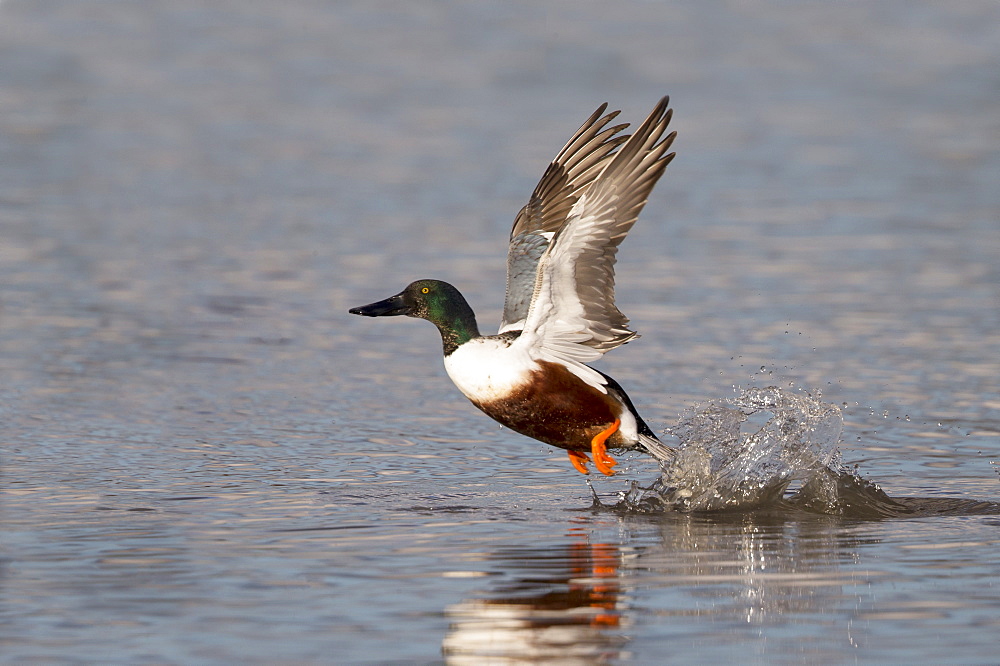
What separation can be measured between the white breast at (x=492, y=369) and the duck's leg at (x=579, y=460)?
1.71 ft

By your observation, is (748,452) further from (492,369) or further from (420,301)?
(420,301)

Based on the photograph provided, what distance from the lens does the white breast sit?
6.97 m

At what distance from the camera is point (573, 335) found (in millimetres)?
7070

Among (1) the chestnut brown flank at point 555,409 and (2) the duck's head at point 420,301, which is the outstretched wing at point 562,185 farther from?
(1) the chestnut brown flank at point 555,409

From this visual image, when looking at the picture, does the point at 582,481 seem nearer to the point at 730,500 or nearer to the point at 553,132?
the point at 730,500

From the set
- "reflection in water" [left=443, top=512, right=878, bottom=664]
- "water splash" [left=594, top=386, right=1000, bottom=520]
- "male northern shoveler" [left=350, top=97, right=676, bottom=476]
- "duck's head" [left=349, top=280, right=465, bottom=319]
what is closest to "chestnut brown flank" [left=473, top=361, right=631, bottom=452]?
"male northern shoveler" [left=350, top=97, right=676, bottom=476]

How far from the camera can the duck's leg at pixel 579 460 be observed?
23.8 feet

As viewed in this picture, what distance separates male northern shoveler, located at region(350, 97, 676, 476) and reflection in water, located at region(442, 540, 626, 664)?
1.23 metres

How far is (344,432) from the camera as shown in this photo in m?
8.20

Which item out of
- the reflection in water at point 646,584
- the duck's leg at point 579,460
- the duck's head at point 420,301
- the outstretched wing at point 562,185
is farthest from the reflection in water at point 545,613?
the outstretched wing at point 562,185

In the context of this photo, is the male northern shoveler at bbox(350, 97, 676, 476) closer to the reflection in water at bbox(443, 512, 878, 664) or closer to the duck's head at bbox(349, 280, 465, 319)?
the duck's head at bbox(349, 280, 465, 319)

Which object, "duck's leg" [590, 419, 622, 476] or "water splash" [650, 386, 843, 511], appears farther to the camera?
"duck's leg" [590, 419, 622, 476]

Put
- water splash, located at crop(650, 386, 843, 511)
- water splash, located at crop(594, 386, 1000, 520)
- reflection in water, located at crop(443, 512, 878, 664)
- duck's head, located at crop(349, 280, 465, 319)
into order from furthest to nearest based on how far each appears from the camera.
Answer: duck's head, located at crop(349, 280, 465, 319)
water splash, located at crop(650, 386, 843, 511)
water splash, located at crop(594, 386, 1000, 520)
reflection in water, located at crop(443, 512, 878, 664)

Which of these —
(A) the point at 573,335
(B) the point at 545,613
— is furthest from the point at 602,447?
(B) the point at 545,613
